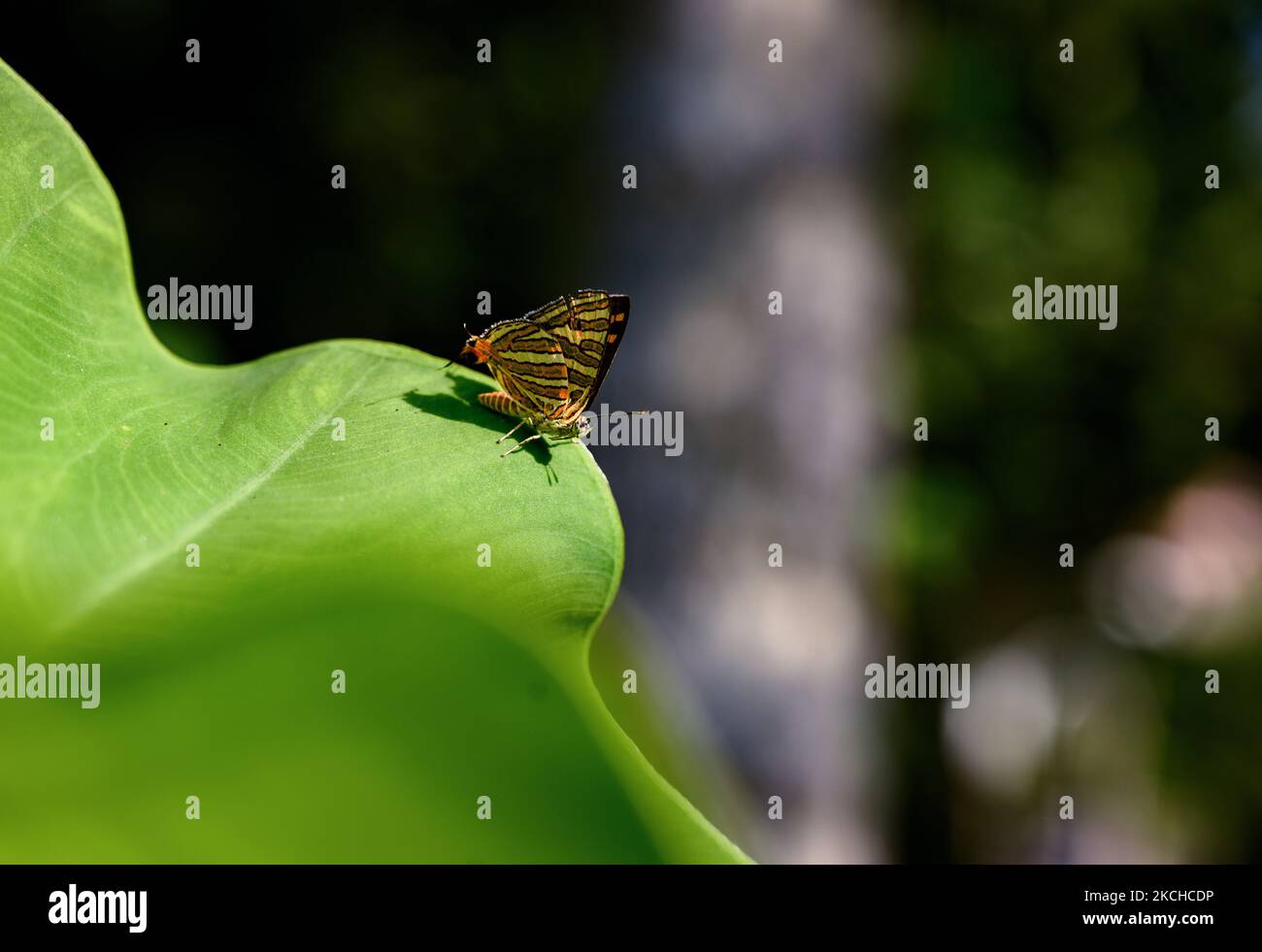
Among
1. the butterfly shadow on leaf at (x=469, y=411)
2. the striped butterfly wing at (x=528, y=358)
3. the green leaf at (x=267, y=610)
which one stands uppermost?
the striped butterfly wing at (x=528, y=358)

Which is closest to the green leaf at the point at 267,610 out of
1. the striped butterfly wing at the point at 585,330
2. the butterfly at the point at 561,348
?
the butterfly at the point at 561,348

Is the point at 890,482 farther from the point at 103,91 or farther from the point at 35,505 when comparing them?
the point at 35,505

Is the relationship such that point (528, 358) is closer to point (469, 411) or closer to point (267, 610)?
point (469, 411)

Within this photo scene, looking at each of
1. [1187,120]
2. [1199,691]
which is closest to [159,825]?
[1199,691]

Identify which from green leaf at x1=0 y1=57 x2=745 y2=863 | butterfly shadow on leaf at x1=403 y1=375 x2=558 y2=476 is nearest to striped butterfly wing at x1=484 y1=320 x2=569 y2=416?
butterfly shadow on leaf at x1=403 y1=375 x2=558 y2=476

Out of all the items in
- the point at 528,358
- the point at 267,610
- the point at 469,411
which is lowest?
the point at 267,610

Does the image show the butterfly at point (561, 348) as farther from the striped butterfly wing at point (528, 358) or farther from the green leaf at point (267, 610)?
the green leaf at point (267, 610)

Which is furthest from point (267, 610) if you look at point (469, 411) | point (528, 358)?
point (528, 358)

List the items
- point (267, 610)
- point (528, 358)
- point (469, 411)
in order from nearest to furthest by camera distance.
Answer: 1. point (267, 610)
2. point (469, 411)
3. point (528, 358)
